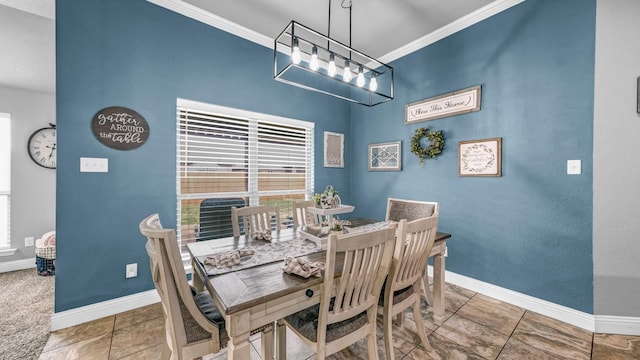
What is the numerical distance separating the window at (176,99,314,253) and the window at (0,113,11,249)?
10.1 ft

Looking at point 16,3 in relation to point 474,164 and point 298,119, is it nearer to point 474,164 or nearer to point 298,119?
point 298,119

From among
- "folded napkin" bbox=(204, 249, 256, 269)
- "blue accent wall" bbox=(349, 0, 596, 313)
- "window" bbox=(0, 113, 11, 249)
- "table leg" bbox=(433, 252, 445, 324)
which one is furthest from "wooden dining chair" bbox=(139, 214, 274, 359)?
"window" bbox=(0, 113, 11, 249)

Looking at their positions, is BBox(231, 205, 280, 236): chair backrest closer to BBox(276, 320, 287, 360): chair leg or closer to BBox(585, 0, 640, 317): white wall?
BBox(276, 320, 287, 360): chair leg

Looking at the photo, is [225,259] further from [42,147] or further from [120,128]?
[42,147]

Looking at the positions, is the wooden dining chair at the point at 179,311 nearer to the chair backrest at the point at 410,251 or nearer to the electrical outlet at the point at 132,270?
the chair backrest at the point at 410,251

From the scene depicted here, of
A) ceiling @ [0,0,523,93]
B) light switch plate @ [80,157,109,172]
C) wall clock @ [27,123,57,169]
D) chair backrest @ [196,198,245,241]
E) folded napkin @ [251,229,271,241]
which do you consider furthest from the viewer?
wall clock @ [27,123,57,169]

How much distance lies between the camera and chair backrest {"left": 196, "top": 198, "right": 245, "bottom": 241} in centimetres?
269

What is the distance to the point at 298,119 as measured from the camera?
3447mm

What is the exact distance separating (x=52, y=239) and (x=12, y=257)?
82 cm

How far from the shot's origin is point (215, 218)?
276cm

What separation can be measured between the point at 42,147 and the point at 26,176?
46cm

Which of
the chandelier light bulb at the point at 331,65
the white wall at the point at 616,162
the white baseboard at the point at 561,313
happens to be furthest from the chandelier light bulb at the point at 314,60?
the white baseboard at the point at 561,313

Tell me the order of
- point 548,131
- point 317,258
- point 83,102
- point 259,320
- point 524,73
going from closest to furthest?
point 259,320
point 317,258
point 83,102
point 548,131
point 524,73

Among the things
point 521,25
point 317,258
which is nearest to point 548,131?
point 521,25
